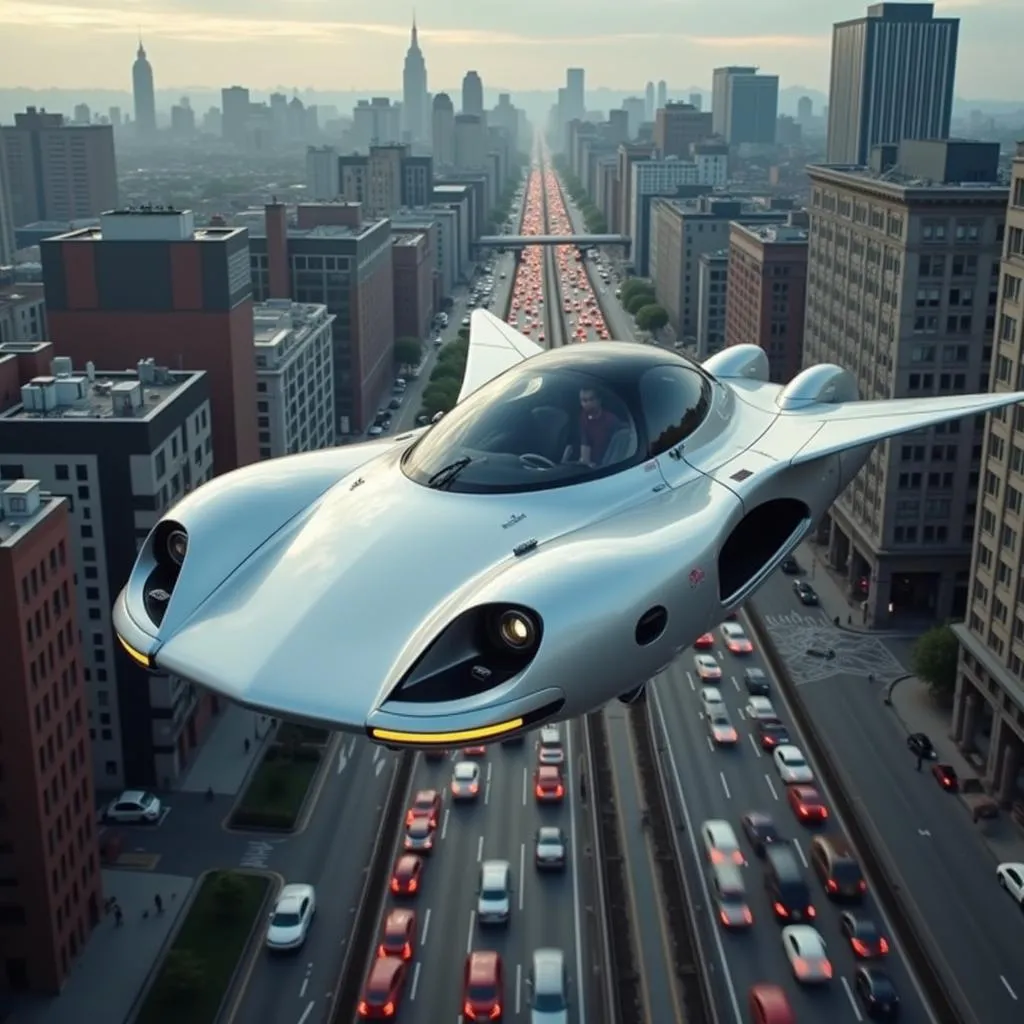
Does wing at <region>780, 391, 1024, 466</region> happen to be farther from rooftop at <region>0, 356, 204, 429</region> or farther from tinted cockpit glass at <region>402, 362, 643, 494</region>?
rooftop at <region>0, 356, 204, 429</region>

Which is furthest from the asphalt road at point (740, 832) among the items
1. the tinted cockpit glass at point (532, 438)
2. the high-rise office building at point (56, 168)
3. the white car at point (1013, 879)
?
the high-rise office building at point (56, 168)

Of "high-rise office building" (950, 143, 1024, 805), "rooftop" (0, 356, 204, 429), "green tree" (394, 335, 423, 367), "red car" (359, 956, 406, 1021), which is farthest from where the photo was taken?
"green tree" (394, 335, 423, 367)

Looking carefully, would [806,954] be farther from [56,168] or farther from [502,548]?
[56,168]

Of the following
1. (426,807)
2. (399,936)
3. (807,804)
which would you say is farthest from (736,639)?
(399,936)

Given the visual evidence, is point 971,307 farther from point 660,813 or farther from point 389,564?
point 389,564

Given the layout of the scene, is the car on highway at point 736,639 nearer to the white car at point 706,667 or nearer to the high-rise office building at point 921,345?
the white car at point 706,667

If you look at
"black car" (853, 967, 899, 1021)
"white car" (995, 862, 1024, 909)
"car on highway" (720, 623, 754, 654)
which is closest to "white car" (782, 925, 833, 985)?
"black car" (853, 967, 899, 1021)
